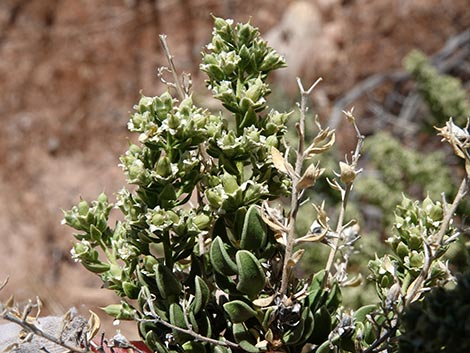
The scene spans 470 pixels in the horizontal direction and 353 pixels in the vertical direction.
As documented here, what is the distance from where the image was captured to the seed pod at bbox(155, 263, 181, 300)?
1.38ft

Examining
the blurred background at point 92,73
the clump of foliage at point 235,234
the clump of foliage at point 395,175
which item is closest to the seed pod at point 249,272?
the clump of foliage at point 235,234

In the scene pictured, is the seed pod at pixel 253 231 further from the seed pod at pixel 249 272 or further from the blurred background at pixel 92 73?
the blurred background at pixel 92 73

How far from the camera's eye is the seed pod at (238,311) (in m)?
0.41

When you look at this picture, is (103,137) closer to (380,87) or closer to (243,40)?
(380,87)

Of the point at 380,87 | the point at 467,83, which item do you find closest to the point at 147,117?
the point at 467,83

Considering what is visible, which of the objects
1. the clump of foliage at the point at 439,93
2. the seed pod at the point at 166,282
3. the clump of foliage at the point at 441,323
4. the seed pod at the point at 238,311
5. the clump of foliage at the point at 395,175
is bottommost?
the clump of foliage at the point at 441,323

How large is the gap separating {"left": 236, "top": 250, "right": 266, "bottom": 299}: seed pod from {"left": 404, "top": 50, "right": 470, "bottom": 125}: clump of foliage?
94 cm

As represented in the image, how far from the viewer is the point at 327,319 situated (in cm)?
44

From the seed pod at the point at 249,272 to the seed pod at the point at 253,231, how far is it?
2cm

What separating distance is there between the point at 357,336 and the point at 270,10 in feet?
8.18

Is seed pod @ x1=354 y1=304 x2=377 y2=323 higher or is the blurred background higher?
the blurred background

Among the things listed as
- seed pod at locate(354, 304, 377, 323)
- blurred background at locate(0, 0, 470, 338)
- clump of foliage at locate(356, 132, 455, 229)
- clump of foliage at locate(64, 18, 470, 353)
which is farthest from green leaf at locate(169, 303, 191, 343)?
blurred background at locate(0, 0, 470, 338)

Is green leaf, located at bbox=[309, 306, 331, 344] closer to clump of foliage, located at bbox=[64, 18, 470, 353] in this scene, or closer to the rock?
clump of foliage, located at bbox=[64, 18, 470, 353]

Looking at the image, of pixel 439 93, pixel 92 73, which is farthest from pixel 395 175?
pixel 92 73
